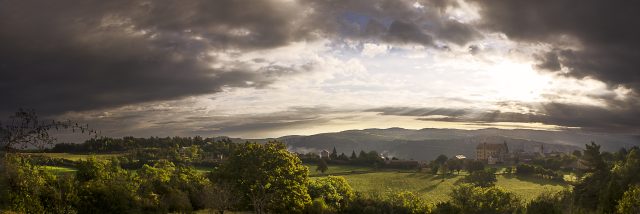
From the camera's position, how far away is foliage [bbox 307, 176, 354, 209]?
77500 millimetres

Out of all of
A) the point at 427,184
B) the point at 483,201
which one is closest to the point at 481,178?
the point at 427,184

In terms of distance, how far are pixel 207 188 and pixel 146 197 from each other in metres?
9.49

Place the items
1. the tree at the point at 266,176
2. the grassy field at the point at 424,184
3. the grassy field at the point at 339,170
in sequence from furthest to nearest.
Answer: the grassy field at the point at 339,170, the grassy field at the point at 424,184, the tree at the point at 266,176

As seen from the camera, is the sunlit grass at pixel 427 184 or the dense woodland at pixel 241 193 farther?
the sunlit grass at pixel 427 184

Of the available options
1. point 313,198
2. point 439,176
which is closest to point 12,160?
point 313,198

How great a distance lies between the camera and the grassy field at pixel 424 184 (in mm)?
121569

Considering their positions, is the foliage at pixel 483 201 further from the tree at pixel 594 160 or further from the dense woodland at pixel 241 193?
the tree at pixel 594 160

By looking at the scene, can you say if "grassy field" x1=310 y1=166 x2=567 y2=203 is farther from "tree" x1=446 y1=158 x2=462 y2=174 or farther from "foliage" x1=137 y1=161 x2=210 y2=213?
"foliage" x1=137 y1=161 x2=210 y2=213

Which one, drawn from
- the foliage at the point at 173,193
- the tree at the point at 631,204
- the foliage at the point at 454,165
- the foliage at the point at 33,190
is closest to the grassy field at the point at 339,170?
the foliage at the point at 454,165

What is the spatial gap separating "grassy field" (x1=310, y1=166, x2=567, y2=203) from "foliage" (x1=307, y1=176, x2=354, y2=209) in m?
35.0

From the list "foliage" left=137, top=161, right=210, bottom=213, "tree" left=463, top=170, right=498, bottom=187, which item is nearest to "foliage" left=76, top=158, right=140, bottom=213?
"foliage" left=137, top=161, right=210, bottom=213

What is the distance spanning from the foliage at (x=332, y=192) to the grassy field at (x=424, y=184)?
3498cm

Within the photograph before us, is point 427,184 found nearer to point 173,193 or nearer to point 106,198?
point 173,193

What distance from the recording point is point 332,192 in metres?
78.9
